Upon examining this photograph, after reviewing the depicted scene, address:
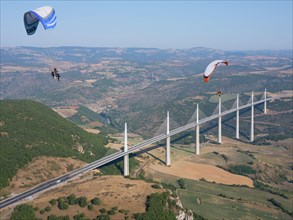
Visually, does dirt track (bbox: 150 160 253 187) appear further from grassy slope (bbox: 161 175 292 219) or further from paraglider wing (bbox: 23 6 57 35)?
paraglider wing (bbox: 23 6 57 35)

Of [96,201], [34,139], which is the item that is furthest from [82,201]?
[34,139]

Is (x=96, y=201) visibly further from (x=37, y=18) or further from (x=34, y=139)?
(x=34, y=139)

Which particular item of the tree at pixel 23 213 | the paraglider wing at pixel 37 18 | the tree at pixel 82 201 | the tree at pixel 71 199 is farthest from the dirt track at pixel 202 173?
the paraglider wing at pixel 37 18

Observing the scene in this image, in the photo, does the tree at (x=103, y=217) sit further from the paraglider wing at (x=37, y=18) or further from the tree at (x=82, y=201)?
the paraglider wing at (x=37, y=18)

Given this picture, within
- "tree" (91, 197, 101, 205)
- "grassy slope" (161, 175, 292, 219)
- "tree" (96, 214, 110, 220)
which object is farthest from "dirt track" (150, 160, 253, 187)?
"tree" (96, 214, 110, 220)

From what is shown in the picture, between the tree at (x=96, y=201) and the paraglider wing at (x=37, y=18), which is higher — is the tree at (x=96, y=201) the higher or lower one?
the lower one
